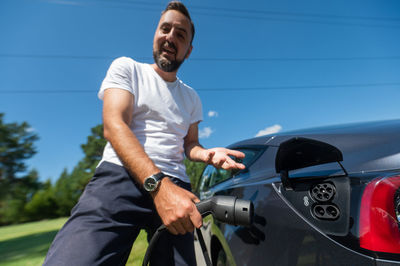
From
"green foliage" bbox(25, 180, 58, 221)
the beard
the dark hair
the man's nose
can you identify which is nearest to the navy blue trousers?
the beard

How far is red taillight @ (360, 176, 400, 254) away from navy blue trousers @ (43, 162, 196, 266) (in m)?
→ 0.93

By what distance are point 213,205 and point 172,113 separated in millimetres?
646

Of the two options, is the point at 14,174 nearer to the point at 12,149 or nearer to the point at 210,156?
the point at 12,149

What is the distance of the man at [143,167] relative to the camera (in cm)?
84

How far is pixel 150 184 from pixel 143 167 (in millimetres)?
85

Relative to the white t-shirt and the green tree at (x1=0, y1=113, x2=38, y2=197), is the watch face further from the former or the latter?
the green tree at (x1=0, y1=113, x2=38, y2=197)

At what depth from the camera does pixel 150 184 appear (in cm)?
85

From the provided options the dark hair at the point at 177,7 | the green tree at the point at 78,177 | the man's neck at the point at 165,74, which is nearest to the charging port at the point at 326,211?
the man's neck at the point at 165,74

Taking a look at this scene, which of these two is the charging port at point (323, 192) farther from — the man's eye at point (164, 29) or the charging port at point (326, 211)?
the man's eye at point (164, 29)

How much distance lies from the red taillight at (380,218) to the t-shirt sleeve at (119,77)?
114 centimetres

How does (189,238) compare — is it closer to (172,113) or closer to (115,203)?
(115,203)

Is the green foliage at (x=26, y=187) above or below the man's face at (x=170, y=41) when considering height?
below

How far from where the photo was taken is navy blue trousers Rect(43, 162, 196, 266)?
84 centimetres

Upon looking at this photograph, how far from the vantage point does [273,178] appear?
101 cm
